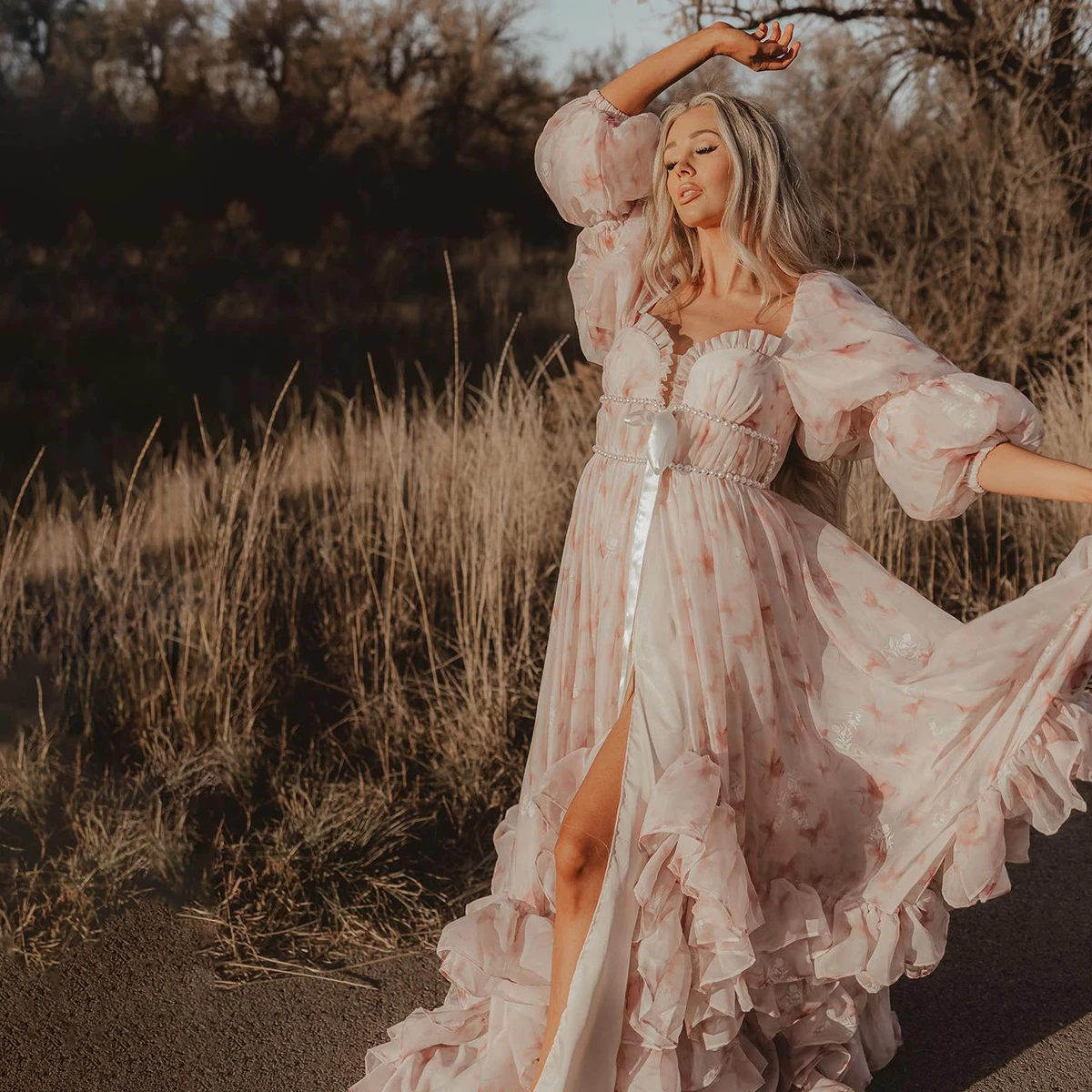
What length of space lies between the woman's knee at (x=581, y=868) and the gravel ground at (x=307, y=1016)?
84cm

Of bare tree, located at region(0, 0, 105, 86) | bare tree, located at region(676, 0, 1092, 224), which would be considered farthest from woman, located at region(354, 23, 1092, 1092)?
bare tree, located at region(0, 0, 105, 86)

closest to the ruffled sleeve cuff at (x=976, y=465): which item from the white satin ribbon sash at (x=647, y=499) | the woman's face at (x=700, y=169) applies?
the white satin ribbon sash at (x=647, y=499)

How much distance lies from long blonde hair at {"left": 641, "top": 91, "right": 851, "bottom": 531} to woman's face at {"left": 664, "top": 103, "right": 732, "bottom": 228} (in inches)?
0.7

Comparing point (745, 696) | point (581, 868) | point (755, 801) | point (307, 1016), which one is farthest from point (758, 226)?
point (307, 1016)

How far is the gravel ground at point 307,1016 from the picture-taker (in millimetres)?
2701

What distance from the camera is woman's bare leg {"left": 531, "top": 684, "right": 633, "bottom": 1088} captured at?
2.24 metres

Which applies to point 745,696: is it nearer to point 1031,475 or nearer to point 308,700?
point 1031,475

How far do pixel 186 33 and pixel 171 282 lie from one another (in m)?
4.13

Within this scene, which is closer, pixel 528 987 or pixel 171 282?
pixel 528 987

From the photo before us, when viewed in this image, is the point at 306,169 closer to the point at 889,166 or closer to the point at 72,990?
the point at 889,166

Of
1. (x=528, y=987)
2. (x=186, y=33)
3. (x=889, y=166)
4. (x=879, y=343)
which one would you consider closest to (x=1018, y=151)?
(x=889, y=166)

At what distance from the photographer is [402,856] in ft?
12.0

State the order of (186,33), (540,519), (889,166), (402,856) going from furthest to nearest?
(186,33) < (889,166) < (540,519) < (402,856)

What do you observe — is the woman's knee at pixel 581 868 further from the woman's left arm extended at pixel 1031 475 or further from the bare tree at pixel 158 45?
the bare tree at pixel 158 45
